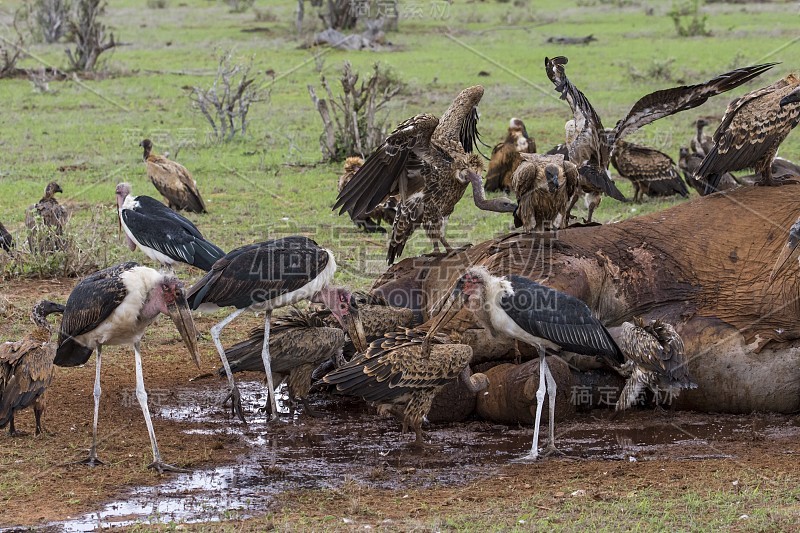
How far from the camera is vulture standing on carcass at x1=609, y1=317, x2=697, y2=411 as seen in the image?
7.62 metres

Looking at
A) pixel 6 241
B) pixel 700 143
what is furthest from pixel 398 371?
pixel 700 143

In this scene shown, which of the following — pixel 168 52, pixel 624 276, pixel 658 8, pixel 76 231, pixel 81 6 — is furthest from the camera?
pixel 658 8

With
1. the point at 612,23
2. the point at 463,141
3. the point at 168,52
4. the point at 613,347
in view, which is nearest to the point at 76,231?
the point at 463,141

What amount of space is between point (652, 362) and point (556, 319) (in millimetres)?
920

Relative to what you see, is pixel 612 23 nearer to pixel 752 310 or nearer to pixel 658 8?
pixel 658 8

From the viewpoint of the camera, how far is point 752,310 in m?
8.21

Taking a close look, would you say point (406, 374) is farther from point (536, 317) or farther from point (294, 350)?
point (294, 350)

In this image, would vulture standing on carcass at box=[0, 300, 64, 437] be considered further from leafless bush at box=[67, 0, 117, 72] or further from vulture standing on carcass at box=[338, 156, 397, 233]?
leafless bush at box=[67, 0, 117, 72]

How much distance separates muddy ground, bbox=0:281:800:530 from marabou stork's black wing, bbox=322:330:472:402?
0.40 m

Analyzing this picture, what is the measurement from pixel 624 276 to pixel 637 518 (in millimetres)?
3130

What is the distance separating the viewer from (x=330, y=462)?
7043mm

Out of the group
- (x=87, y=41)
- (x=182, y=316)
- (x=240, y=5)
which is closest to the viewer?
(x=182, y=316)

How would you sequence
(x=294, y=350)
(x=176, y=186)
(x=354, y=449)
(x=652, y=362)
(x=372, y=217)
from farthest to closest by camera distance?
(x=176, y=186) → (x=372, y=217) → (x=294, y=350) → (x=652, y=362) → (x=354, y=449)

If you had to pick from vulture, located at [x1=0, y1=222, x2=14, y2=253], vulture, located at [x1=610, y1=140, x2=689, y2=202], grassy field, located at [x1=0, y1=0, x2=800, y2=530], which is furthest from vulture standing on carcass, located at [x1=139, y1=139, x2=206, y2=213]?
vulture, located at [x1=610, y1=140, x2=689, y2=202]
